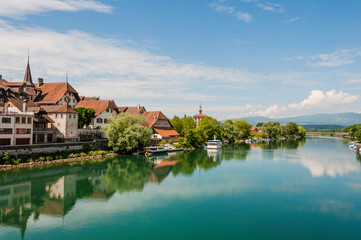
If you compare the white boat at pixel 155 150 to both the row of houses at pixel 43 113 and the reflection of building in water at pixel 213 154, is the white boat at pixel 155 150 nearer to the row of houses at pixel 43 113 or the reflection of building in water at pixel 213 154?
the row of houses at pixel 43 113

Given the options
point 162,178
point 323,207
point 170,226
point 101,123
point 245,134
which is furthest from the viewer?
point 245,134

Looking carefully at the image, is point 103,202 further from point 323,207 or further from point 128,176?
point 323,207

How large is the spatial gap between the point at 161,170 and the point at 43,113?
68.5 ft

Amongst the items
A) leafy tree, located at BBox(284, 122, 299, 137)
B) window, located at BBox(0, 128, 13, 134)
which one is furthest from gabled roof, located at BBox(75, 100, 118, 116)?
leafy tree, located at BBox(284, 122, 299, 137)

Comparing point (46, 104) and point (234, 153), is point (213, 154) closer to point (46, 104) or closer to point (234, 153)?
point (234, 153)

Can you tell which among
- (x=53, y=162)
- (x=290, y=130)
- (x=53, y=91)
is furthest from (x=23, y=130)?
(x=290, y=130)

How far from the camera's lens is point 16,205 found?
802 inches

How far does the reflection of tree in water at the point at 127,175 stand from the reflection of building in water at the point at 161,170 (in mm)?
732

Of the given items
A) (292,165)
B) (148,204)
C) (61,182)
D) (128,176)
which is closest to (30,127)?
(61,182)

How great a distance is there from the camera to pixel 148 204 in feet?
67.4

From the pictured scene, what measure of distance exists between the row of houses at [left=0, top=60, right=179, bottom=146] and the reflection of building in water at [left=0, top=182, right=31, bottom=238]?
10665 millimetres

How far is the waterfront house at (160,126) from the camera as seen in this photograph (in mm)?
58375

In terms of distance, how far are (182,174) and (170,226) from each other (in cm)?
1629

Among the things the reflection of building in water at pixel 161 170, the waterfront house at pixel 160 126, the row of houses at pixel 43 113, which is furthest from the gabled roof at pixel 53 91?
the reflection of building in water at pixel 161 170
